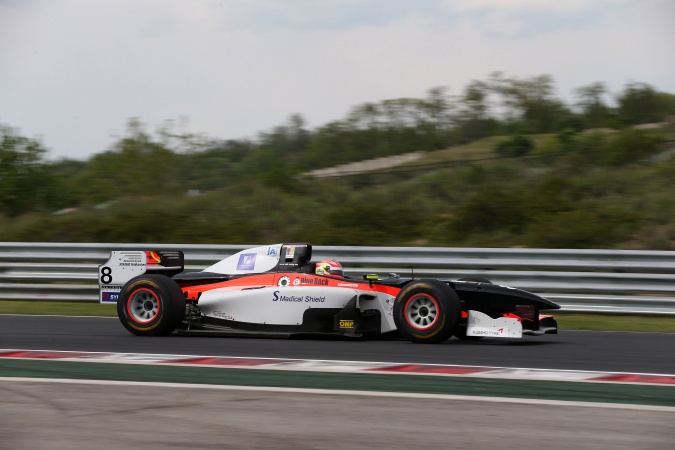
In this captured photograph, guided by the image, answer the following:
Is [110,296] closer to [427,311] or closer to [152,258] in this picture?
[152,258]

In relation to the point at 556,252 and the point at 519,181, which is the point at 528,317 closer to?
the point at 556,252

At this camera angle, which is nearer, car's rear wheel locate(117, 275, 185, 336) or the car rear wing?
car's rear wheel locate(117, 275, 185, 336)

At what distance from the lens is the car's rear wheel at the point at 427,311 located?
8.57 meters

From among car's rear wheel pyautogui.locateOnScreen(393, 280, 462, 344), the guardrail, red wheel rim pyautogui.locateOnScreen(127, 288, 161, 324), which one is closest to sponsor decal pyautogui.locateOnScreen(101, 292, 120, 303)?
red wheel rim pyautogui.locateOnScreen(127, 288, 161, 324)

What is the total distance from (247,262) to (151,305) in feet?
3.80

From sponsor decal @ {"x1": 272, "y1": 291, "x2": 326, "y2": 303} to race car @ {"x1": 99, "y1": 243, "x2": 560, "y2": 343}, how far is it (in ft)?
0.03

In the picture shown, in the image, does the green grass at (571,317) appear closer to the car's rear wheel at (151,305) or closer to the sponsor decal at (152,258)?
the sponsor decal at (152,258)

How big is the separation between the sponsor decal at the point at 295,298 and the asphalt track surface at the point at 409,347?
43 cm

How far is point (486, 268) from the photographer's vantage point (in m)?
12.9

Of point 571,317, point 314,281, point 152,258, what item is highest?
point 152,258

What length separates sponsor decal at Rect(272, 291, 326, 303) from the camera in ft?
30.2

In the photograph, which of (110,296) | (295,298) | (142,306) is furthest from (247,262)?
(110,296)

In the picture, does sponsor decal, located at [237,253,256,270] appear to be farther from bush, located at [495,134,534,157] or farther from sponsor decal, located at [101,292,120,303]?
bush, located at [495,134,534,157]

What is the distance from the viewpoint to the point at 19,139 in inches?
951
